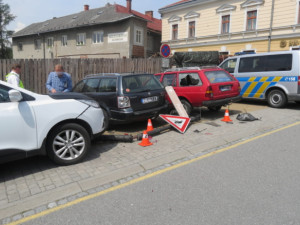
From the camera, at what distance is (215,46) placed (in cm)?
2438

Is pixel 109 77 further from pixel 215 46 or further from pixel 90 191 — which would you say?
pixel 215 46

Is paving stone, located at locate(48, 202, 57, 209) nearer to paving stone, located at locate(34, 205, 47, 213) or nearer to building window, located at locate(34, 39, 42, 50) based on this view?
paving stone, located at locate(34, 205, 47, 213)

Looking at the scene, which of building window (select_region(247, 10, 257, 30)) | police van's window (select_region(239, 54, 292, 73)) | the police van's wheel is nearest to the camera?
police van's window (select_region(239, 54, 292, 73))

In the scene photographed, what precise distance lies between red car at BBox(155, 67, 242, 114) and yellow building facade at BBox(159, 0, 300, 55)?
40.9ft

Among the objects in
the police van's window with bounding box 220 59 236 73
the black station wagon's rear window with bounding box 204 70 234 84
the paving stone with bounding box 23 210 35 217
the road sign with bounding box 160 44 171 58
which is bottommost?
the paving stone with bounding box 23 210 35 217

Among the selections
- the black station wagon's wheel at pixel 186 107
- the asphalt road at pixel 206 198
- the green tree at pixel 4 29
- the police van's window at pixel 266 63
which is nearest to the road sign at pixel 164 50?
the black station wagon's wheel at pixel 186 107

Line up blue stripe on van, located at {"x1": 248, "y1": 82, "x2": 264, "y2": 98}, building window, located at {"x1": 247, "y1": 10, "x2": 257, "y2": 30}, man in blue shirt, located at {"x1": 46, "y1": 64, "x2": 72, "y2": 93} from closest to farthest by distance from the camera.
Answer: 1. man in blue shirt, located at {"x1": 46, "y1": 64, "x2": 72, "y2": 93}
2. blue stripe on van, located at {"x1": 248, "y1": 82, "x2": 264, "y2": 98}
3. building window, located at {"x1": 247, "y1": 10, "x2": 257, "y2": 30}

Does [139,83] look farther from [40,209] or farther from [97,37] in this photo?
[97,37]

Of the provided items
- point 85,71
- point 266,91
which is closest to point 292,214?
point 266,91

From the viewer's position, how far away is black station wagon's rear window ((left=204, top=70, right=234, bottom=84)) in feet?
24.4

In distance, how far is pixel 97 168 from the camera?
13.6 ft

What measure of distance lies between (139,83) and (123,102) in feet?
2.48

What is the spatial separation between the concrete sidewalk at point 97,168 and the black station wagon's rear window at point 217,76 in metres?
1.59

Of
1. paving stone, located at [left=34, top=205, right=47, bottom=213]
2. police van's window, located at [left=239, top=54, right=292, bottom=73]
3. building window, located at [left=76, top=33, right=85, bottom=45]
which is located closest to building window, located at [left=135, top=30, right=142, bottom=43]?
building window, located at [left=76, top=33, right=85, bottom=45]
